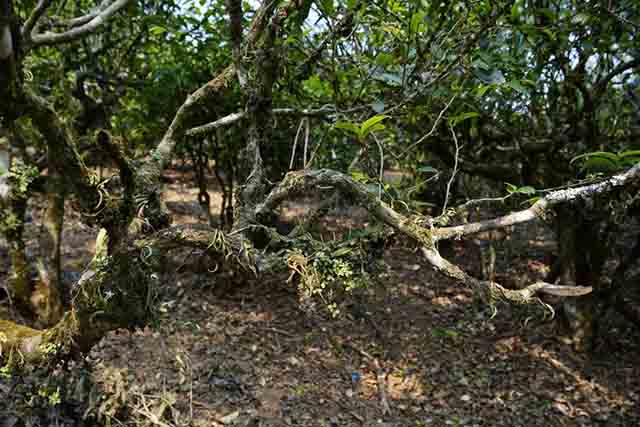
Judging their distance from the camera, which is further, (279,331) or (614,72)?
(279,331)

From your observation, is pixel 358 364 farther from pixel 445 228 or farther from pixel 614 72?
pixel 614 72

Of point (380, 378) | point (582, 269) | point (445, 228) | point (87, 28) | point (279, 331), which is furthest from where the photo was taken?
point (279, 331)

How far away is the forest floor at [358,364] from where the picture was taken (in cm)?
299

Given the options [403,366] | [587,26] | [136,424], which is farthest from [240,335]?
[587,26]

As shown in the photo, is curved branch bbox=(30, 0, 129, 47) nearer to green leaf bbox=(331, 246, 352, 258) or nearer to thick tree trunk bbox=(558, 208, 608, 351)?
green leaf bbox=(331, 246, 352, 258)

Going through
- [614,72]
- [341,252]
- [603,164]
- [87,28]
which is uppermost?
[614,72]

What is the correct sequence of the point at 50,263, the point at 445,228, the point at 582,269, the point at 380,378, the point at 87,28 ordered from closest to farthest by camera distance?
the point at 445,228 → the point at 87,28 → the point at 50,263 → the point at 380,378 → the point at 582,269

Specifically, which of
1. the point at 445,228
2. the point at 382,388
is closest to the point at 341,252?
the point at 445,228

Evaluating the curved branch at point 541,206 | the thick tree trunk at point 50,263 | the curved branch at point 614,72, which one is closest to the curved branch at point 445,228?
the curved branch at point 541,206

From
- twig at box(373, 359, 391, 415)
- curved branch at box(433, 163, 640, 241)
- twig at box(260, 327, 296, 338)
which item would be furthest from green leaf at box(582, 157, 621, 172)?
twig at box(260, 327, 296, 338)

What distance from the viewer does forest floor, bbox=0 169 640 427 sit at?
299 centimetres

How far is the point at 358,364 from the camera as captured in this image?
11.5ft

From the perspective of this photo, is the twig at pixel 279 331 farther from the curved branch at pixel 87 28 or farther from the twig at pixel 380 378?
the curved branch at pixel 87 28

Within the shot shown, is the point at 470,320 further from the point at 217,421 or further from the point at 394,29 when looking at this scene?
the point at 394,29
